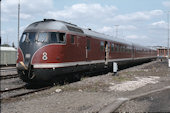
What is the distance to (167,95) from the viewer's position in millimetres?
8180

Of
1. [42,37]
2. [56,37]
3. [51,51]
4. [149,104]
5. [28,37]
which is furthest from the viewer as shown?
[28,37]

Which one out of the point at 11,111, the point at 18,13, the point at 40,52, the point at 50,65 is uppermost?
the point at 18,13

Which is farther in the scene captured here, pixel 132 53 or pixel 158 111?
pixel 132 53

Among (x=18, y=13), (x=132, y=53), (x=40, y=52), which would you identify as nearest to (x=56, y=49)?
(x=40, y=52)

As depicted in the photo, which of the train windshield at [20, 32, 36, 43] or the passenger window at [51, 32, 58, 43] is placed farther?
the train windshield at [20, 32, 36, 43]

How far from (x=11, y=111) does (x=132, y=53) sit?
23754mm

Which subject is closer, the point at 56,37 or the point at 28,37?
the point at 56,37

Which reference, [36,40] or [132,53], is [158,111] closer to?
[36,40]

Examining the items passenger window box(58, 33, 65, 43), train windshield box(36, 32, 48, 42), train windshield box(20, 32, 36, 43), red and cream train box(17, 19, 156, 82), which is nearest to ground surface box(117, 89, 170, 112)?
red and cream train box(17, 19, 156, 82)

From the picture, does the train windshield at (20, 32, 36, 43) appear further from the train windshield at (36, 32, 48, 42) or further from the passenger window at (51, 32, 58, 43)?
the passenger window at (51, 32, 58, 43)

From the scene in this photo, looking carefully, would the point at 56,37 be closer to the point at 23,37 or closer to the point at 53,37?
the point at 53,37

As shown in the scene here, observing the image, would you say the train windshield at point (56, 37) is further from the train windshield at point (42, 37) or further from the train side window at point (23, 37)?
the train side window at point (23, 37)

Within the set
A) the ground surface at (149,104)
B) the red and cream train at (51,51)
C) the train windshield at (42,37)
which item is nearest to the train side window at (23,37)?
the red and cream train at (51,51)

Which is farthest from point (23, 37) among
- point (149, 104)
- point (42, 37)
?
point (149, 104)
